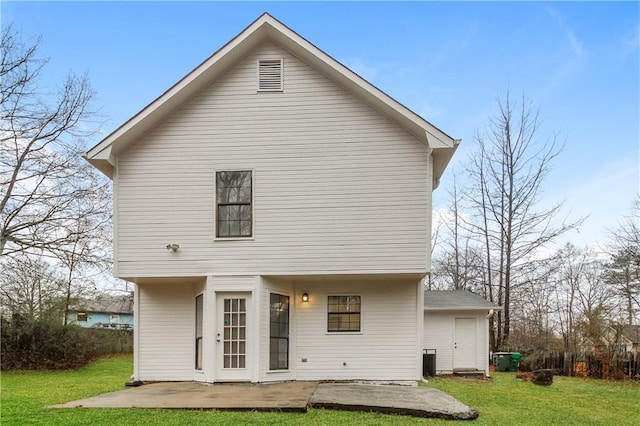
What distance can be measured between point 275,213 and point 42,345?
11.7 m

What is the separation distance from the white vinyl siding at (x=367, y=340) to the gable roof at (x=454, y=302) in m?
5.05

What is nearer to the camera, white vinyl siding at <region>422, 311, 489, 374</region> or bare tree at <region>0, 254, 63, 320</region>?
white vinyl siding at <region>422, 311, 489, 374</region>

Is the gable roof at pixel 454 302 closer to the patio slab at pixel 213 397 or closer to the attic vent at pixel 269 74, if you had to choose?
the patio slab at pixel 213 397

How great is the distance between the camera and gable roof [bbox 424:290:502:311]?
14.7 metres

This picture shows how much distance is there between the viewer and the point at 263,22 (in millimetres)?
9414

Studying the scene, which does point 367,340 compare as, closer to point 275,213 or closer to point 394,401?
point 394,401

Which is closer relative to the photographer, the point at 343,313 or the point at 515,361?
the point at 343,313

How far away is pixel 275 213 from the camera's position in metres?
9.55

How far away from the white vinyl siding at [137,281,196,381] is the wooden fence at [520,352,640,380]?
12846 millimetres

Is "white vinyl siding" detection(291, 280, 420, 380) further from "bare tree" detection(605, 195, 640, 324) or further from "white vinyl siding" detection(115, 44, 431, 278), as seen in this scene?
"bare tree" detection(605, 195, 640, 324)

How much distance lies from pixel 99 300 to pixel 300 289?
1597cm

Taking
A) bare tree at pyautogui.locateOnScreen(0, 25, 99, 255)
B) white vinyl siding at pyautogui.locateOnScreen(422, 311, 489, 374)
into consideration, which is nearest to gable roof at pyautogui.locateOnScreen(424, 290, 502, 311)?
white vinyl siding at pyautogui.locateOnScreen(422, 311, 489, 374)

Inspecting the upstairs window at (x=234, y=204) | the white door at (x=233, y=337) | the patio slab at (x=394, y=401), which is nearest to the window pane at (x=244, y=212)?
the upstairs window at (x=234, y=204)

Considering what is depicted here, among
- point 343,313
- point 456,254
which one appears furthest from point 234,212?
point 456,254
